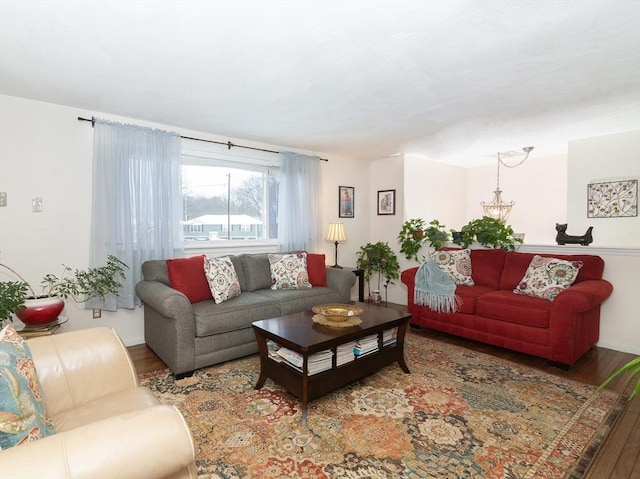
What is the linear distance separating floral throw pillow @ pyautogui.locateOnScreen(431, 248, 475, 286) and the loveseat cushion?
200 cm

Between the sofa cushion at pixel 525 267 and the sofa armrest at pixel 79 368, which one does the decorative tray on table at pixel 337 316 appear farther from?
the sofa cushion at pixel 525 267

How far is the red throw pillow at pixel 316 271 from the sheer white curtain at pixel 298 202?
1.94ft

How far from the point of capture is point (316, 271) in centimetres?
403

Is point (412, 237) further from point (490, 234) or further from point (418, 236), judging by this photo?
point (490, 234)

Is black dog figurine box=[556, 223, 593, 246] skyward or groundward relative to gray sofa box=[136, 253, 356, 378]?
skyward

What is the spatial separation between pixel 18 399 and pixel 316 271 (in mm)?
3149

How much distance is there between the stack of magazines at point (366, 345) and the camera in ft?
8.02

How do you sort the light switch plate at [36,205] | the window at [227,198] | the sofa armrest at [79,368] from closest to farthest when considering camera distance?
the sofa armrest at [79,368] < the light switch plate at [36,205] < the window at [227,198]

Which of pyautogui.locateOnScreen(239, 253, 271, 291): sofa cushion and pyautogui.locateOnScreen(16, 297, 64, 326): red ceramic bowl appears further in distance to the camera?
pyautogui.locateOnScreen(239, 253, 271, 291): sofa cushion

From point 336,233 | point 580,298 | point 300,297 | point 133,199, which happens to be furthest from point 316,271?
point 580,298

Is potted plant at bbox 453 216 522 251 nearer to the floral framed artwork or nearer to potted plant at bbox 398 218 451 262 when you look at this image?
potted plant at bbox 398 218 451 262

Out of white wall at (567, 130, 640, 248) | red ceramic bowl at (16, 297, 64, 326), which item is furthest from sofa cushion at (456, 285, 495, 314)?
red ceramic bowl at (16, 297, 64, 326)

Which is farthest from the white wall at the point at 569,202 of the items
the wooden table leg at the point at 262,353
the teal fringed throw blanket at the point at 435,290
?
the wooden table leg at the point at 262,353

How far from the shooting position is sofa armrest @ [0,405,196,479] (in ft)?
2.47
